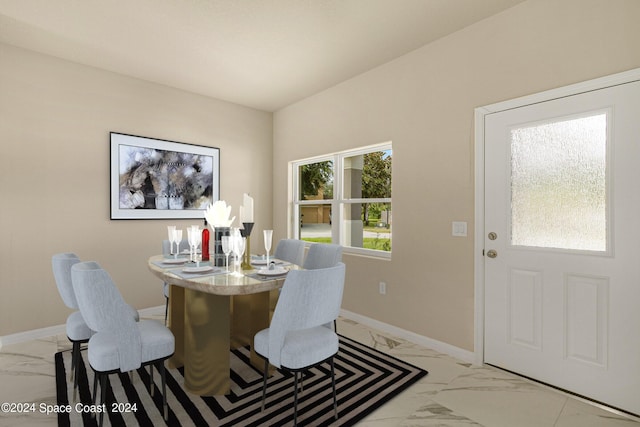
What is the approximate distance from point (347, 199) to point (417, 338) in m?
1.76

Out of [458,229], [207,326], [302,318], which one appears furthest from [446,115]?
[207,326]

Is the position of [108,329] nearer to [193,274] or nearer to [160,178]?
[193,274]

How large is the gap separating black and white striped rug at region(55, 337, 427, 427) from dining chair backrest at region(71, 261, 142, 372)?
47 centimetres

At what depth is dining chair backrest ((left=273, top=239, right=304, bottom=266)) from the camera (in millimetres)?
3270

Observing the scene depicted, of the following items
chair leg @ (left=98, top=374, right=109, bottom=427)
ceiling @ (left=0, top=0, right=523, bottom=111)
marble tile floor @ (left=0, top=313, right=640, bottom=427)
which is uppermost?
ceiling @ (left=0, top=0, right=523, bottom=111)

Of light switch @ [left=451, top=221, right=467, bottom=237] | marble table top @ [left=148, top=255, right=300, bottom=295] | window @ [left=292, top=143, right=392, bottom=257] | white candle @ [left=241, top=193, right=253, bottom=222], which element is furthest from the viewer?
window @ [left=292, top=143, right=392, bottom=257]

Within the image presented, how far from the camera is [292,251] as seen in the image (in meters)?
3.32

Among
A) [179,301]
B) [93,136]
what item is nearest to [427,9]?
[179,301]

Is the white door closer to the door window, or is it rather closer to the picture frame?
the door window

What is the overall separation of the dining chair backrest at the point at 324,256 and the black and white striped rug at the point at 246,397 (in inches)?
32.2

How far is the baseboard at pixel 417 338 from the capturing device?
268 centimetres

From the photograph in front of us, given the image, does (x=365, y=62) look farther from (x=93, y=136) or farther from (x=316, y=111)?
(x=93, y=136)

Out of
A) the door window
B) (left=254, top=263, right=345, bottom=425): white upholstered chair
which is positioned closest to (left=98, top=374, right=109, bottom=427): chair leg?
(left=254, top=263, right=345, bottom=425): white upholstered chair

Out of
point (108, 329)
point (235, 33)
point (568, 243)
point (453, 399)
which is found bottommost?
point (453, 399)
